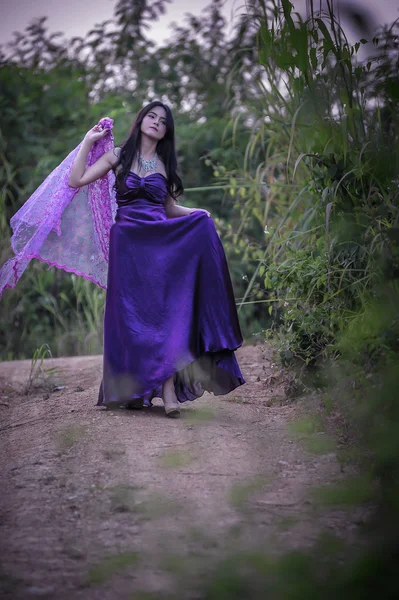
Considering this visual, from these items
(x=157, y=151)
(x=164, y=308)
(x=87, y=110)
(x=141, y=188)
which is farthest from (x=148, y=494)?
(x=87, y=110)

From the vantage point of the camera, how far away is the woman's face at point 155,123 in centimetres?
391

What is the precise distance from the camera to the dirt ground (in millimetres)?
1986

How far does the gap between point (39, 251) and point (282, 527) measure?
91.7 inches

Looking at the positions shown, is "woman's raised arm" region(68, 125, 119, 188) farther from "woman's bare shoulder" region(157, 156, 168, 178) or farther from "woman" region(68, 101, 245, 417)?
"woman's bare shoulder" region(157, 156, 168, 178)

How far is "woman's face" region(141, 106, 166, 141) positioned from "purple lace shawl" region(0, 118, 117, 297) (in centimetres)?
22

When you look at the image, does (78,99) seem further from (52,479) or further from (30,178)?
(52,479)

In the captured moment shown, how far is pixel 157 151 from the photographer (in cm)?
401

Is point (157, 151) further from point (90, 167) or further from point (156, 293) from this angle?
point (156, 293)

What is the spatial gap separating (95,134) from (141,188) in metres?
0.39

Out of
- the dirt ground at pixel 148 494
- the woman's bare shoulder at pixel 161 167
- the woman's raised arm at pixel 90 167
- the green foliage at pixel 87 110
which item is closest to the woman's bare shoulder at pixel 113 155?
the woman's raised arm at pixel 90 167

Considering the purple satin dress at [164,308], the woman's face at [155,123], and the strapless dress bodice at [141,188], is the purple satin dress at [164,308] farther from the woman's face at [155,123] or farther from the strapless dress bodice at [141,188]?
the woman's face at [155,123]

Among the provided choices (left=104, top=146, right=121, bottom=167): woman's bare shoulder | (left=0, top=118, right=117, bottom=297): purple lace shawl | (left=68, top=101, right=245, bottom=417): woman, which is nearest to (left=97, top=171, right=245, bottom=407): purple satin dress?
(left=68, top=101, right=245, bottom=417): woman

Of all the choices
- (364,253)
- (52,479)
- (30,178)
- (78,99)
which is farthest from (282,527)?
(78,99)

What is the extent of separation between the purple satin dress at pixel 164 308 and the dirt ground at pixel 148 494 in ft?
0.62
